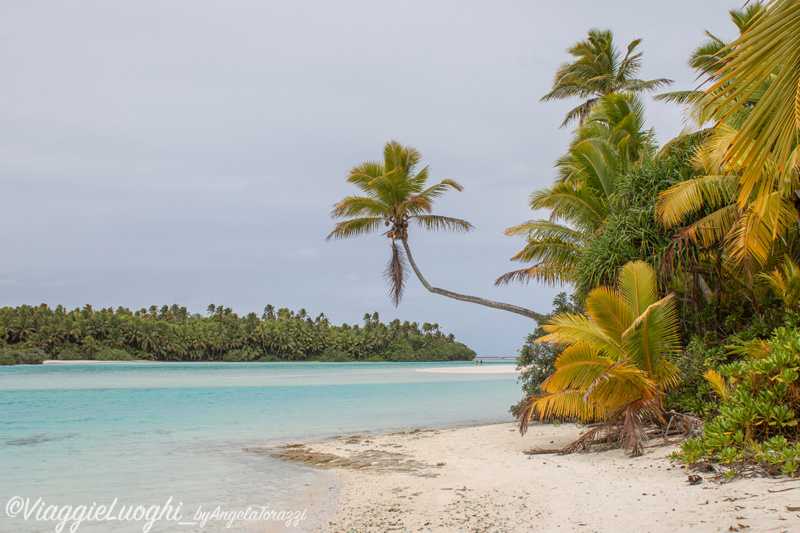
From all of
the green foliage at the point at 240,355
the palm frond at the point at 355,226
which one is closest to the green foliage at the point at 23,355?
the green foliage at the point at 240,355

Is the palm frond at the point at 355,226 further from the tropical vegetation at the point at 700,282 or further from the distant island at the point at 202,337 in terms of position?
the distant island at the point at 202,337

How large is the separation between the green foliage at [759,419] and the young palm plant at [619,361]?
1.37 metres

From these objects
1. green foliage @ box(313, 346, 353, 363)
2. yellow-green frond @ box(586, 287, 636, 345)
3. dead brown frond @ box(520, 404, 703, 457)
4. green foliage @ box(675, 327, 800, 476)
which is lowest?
green foliage @ box(313, 346, 353, 363)

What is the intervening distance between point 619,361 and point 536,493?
2255 mm

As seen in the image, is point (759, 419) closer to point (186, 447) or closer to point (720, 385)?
point (720, 385)

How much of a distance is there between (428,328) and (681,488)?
112 metres

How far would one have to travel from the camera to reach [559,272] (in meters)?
13.1

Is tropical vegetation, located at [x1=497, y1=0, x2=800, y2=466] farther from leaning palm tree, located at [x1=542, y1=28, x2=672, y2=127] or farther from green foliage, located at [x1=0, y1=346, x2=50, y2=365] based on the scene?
green foliage, located at [x1=0, y1=346, x2=50, y2=365]

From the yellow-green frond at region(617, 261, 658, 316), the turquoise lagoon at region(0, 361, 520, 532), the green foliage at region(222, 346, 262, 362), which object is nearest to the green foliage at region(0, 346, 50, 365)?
the green foliage at region(222, 346, 262, 362)

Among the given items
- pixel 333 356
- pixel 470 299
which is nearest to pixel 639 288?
pixel 470 299

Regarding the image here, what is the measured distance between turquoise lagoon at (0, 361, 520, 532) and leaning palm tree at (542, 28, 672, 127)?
1160cm

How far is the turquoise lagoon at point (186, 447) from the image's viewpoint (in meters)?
6.16

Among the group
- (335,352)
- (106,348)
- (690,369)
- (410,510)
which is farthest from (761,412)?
(335,352)

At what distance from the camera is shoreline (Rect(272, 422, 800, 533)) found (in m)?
4.25
